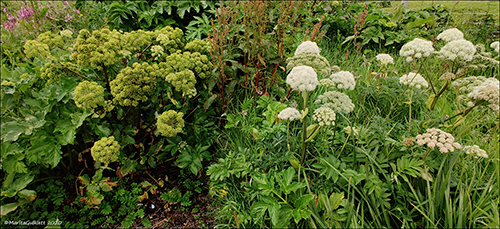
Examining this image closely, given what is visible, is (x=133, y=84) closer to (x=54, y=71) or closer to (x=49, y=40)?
(x=54, y=71)

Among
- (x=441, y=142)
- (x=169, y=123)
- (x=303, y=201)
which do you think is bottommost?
(x=303, y=201)

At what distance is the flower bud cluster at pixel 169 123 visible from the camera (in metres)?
1.72

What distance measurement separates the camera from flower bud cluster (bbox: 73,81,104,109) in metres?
1.63

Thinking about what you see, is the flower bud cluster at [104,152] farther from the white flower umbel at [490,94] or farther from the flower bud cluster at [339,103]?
the white flower umbel at [490,94]

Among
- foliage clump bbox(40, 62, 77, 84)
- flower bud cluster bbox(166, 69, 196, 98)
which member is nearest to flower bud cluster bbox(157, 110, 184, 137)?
flower bud cluster bbox(166, 69, 196, 98)

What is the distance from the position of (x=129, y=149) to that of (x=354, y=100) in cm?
221

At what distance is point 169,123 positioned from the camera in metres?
Result: 1.80

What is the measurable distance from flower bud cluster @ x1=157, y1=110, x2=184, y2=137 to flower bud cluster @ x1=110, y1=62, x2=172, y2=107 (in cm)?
20

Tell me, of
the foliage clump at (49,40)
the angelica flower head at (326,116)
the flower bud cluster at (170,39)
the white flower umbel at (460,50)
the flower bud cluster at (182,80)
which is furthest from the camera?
the flower bud cluster at (170,39)

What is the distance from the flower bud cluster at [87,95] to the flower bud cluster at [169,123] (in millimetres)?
422

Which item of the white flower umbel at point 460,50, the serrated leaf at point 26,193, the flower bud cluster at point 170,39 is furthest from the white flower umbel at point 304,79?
the serrated leaf at point 26,193

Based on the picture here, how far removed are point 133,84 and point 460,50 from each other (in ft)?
7.33

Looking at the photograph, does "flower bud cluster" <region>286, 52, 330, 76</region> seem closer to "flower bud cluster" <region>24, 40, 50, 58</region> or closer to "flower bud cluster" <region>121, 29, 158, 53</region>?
"flower bud cluster" <region>121, 29, 158, 53</region>

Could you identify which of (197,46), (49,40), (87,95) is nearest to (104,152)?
(87,95)
